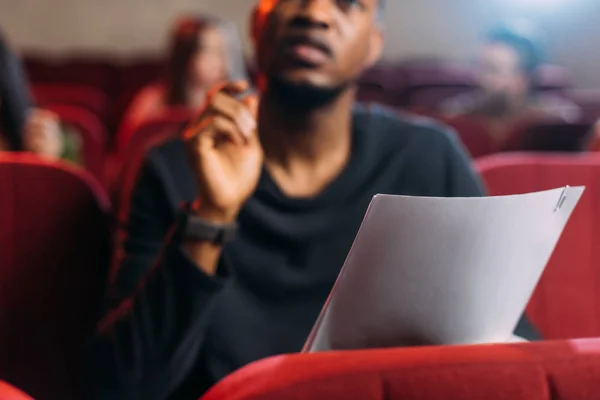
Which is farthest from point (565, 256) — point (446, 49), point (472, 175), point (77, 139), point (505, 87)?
point (446, 49)

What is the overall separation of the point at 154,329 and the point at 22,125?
0.90m

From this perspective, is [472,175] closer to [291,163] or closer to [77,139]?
[291,163]

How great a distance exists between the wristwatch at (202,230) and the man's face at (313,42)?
16cm

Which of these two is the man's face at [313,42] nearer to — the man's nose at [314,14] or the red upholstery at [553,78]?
the man's nose at [314,14]

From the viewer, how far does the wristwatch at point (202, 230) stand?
73cm

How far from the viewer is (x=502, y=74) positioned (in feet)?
9.45

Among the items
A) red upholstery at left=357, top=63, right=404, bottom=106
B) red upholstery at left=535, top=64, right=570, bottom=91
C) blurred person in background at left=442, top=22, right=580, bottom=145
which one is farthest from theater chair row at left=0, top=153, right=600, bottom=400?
red upholstery at left=535, top=64, right=570, bottom=91

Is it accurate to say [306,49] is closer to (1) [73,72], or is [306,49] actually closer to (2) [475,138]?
(2) [475,138]

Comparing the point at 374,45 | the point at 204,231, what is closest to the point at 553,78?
the point at 374,45

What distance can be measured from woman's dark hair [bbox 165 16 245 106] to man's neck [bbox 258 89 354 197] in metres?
1.66

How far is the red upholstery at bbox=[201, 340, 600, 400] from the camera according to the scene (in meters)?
0.42

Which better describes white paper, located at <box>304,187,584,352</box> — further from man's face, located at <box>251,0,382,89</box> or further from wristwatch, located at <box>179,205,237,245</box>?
man's face, located at <box>251,0,382,89</box>

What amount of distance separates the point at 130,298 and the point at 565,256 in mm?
568

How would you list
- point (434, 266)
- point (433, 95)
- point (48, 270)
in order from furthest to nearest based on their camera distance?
1. point (433, 95)
2. point (48, 270)
3. point (434, 266)
